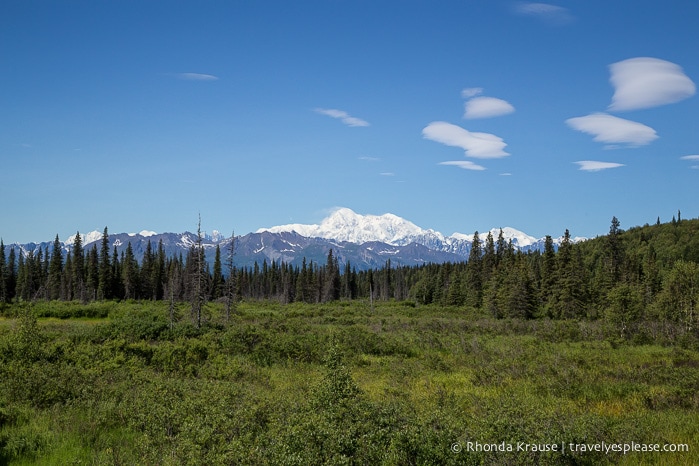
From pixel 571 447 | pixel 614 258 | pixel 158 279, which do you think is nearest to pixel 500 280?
pixel 614 258

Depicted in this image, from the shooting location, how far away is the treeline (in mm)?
54125

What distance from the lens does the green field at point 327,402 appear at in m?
8.15

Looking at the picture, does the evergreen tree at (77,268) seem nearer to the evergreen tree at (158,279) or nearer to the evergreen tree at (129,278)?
the evergreen tree at (129,278)

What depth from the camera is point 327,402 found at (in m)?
10.1

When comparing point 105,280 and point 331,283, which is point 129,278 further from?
point 331,283

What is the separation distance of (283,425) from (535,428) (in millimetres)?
5316

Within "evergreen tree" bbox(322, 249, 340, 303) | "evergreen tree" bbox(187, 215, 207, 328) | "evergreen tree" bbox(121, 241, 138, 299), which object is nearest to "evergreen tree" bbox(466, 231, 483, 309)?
"evergreen tree" bbox(322, 249, 340, 303)

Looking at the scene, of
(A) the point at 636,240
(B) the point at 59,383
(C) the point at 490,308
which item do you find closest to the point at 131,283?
(C) the point at 490,308

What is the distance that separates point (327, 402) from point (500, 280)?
68.0 m

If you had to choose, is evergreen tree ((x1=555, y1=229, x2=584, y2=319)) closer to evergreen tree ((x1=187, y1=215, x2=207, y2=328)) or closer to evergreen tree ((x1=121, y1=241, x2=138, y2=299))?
evergreen tree ((x1=187, y1=215, x2=207, y2=328))

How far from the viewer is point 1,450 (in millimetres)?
9758

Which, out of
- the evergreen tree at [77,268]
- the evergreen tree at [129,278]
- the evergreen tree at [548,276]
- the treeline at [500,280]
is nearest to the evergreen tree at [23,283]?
the treeline at [500,280]

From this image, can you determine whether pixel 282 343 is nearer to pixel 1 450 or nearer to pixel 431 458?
pixel 1 450

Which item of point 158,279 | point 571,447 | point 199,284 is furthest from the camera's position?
point 158,279
